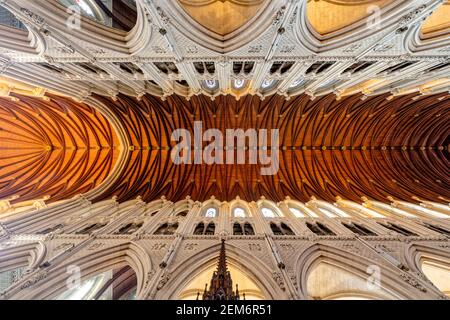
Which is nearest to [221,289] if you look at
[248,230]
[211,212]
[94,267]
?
[248,230]

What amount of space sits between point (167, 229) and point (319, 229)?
659cm

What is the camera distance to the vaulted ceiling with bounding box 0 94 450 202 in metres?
15.5

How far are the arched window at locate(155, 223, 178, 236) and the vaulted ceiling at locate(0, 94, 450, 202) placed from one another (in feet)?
19.8

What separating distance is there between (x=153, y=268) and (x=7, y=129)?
1589 centimetres

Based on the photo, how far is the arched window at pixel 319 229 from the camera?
9266mm

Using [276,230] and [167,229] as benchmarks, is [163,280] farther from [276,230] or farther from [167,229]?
[276,230]

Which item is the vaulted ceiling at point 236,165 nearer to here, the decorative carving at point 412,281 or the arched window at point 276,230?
the arched window at point 276,230

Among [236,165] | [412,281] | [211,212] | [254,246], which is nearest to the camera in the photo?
[412,281]

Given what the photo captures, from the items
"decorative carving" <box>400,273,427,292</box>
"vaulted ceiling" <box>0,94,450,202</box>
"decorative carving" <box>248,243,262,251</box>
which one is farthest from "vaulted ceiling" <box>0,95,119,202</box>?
"decorative carving" <box>400,273,427,292</box>

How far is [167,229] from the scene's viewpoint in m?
10.1

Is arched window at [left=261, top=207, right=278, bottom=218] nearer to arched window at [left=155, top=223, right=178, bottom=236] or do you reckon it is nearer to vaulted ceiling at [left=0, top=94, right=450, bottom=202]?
vaulted ceiling at [left=0, top=94, right=450, bottom=202]

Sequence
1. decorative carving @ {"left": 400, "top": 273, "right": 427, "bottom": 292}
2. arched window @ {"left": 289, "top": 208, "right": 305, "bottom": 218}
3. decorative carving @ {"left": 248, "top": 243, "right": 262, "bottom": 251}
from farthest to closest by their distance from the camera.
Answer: arched window @ {"left": 289, "top": 208, "right": 305, "bottom": 218} < decorative carving @ {"left": 248, "top": 243, "right": 262, "bottom": 251} < decorative carving @ {"left": 400, "top": 273, "right": 427, "bottom": 292}

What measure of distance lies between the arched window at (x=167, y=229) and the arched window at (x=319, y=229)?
593 centimetres
